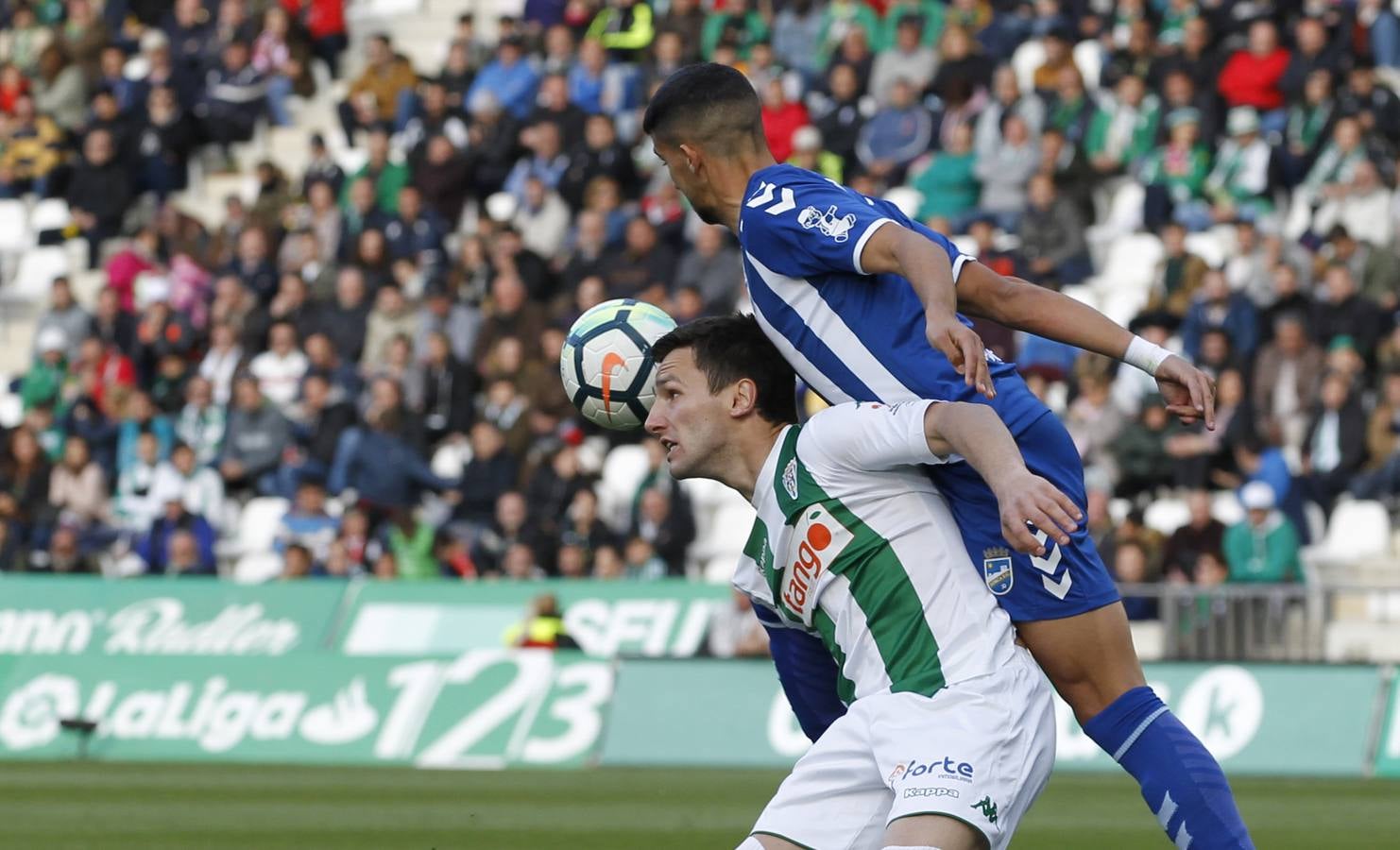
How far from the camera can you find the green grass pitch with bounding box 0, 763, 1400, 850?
10.2m

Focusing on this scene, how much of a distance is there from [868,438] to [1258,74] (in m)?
14.3

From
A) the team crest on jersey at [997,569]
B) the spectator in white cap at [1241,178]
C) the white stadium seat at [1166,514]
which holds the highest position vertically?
the team crest on jersey at [997,569]

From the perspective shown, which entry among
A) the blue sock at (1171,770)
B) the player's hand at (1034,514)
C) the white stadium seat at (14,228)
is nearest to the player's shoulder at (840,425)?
the player's hand at (1034,514)

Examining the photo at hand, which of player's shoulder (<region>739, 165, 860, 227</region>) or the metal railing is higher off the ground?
player's shoulder (<region>739, 165, 860, 227</region>)

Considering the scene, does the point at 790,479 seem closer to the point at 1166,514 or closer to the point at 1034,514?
the point at 1034,514

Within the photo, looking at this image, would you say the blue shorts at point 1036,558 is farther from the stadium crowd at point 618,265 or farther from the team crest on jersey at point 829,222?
the stadium crowd at point 618,265

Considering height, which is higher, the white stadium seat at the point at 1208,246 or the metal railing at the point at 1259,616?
the white stadium seat at the point at 1208,246

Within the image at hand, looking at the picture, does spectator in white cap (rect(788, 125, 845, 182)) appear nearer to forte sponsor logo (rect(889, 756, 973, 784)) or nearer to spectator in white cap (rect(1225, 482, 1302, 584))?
spectator in white cap (rect(1225, 482, 1302, 584))

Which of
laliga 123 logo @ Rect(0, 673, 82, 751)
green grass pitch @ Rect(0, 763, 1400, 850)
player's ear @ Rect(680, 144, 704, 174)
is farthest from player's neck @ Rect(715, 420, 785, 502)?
laliga 123 logo @ Rect(0, 673, 82, 751)

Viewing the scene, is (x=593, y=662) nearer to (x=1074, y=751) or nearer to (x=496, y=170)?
(x=1074, y=751)

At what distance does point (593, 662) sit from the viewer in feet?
50.1

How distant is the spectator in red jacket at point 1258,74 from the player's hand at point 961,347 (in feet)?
46.1

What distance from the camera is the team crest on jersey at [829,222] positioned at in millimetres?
5375

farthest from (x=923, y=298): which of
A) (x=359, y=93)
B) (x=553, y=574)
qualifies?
(x=359, y=93)
